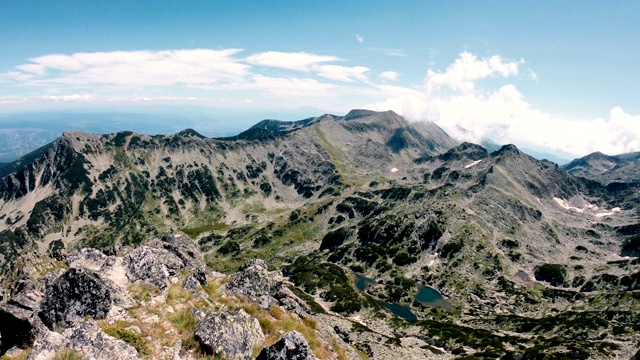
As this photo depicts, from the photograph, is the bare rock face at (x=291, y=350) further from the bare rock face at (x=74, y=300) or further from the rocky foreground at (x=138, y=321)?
the bare rock face at (x=74, y=300)

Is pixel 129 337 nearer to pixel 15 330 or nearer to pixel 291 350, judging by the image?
pixel 15 330

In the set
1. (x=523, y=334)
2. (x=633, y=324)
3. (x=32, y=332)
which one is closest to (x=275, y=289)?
(x=32, y=332)

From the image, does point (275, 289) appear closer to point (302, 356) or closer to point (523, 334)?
point (302, 356)

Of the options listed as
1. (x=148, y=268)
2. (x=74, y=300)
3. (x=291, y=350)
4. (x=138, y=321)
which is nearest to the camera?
(x=291, y=350)

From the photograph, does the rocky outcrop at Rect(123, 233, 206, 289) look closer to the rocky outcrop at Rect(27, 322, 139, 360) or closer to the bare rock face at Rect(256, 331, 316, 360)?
the rocky outcrop at Rect(27, 322, 139, 360)

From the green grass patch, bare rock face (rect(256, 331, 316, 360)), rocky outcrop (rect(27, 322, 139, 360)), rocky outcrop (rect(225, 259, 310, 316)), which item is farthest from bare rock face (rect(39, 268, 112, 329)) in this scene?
rocky outcrop (rect(225, 259, 310, 316))

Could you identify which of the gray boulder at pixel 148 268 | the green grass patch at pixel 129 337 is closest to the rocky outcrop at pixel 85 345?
the green grass patch at pixel 129 337

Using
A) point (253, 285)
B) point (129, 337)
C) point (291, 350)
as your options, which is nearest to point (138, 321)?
point (129, 337)
